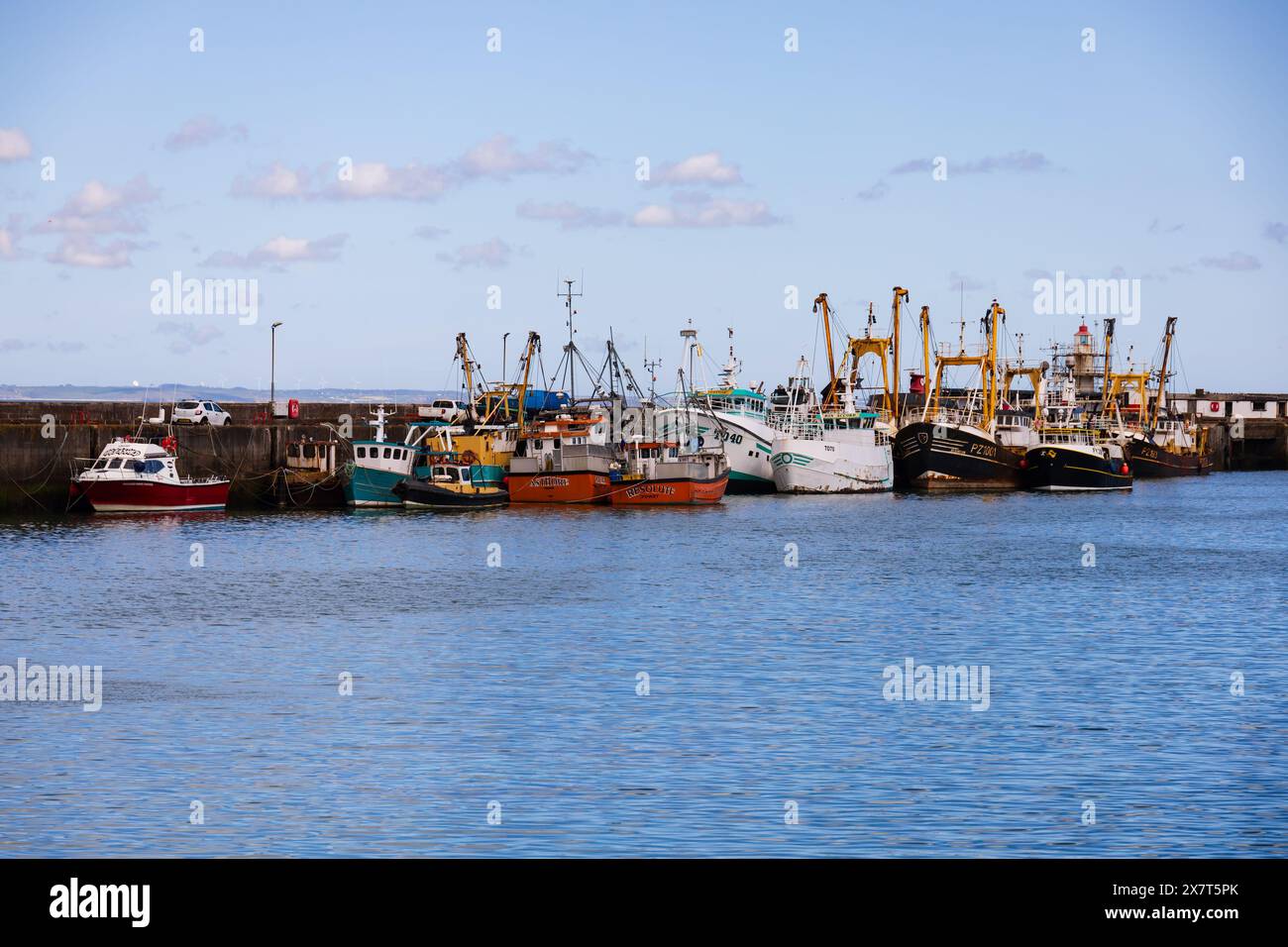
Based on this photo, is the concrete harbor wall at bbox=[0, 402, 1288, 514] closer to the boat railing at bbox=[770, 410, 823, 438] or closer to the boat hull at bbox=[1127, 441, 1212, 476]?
the boat railing at bbox=[770, 410, 823, 438]

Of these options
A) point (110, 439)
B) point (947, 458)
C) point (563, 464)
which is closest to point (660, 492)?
point (563, 464)

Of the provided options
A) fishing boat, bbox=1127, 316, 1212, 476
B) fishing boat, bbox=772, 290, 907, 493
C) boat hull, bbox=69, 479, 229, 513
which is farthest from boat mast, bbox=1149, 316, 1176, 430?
boat hull, bbox=69, 479, 229, 513

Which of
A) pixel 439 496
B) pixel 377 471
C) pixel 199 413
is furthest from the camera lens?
pixel 199 413

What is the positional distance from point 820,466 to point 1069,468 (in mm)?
23596

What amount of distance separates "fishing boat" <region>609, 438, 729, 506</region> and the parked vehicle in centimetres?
2418

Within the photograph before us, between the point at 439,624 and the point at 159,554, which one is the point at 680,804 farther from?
the point at 159,554

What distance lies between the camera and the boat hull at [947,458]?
10850 centimetres

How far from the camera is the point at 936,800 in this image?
68.9 feet

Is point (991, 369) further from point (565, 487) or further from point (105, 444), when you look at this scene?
point (105, 444)

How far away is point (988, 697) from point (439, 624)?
666 inches

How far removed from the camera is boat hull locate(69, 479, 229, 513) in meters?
74.3

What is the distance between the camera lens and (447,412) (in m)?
99.3

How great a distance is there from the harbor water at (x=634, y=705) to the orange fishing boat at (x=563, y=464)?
74.9 ft

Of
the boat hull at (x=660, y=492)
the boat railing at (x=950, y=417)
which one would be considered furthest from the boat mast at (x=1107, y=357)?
the boat hull at (x=660, y=492)
